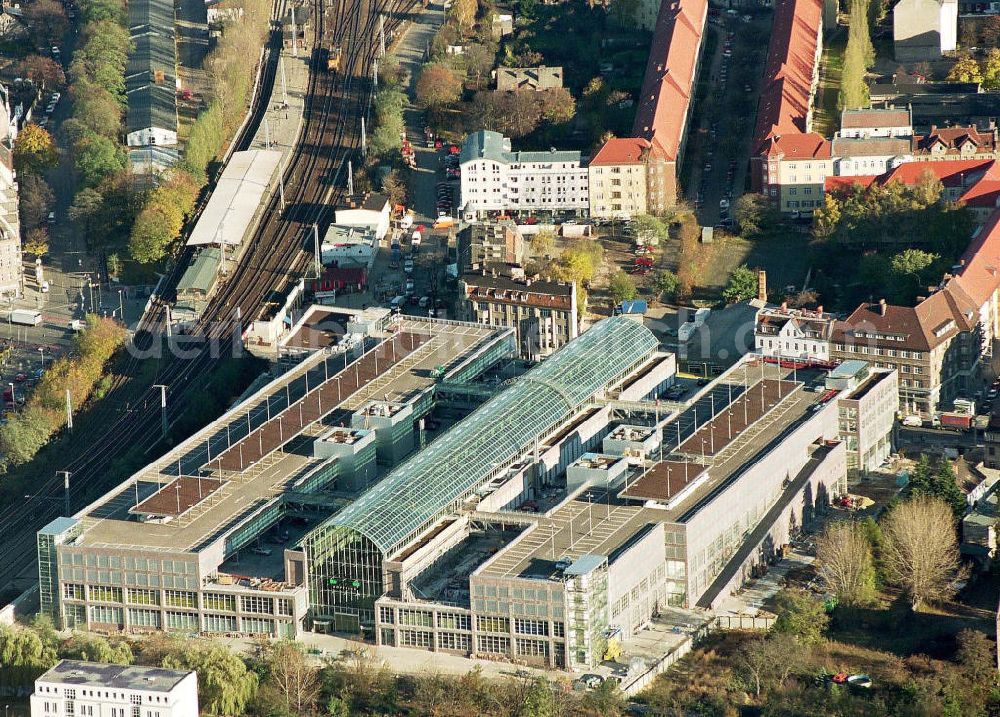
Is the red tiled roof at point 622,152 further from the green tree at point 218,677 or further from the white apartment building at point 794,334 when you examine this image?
the green tree at point 218,677

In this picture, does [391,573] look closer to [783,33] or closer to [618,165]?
[618,165]

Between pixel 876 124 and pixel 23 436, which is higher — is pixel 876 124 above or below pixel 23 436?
above

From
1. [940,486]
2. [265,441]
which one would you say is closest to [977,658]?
[940,486]

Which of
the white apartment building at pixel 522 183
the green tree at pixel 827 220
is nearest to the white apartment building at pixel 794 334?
the green tree at pixel 827 220

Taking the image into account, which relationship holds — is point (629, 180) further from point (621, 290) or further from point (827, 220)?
point (827, 220)

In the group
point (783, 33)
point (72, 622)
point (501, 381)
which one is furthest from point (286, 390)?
point (783, 33)

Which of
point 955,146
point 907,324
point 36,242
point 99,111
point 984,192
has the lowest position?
point 907,324

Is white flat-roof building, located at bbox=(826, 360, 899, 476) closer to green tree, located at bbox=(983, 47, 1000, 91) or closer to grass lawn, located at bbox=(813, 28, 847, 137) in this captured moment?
grass lawn, located at bbox=(813, 28, 847, 137)
